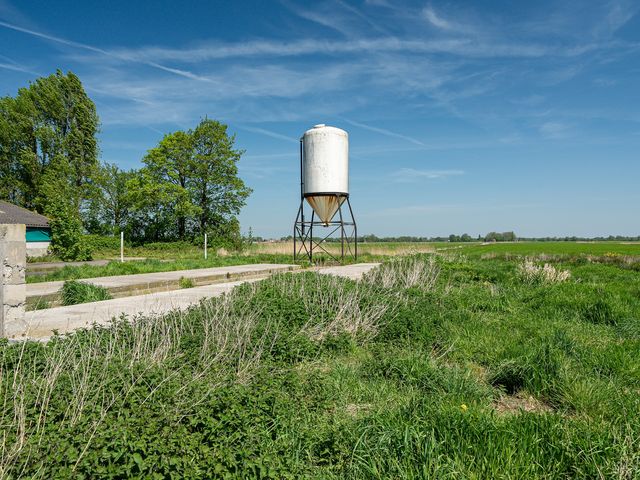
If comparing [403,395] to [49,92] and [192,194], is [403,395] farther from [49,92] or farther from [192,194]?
[49,92]

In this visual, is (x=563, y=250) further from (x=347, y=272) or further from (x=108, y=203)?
(x=108, y=203)

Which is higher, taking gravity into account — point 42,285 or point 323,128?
point 323,128

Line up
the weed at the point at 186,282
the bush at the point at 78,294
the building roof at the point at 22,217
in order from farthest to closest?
the building roof at the point at 22,217 < the weed at the point at 186,282 < the bush at the point at 78,294

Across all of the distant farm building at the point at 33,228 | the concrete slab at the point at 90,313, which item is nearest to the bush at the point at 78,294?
the concrete slab at the point at 90,313

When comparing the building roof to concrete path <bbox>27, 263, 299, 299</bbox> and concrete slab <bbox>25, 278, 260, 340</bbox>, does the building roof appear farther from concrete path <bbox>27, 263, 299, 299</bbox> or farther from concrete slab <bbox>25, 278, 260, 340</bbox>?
concrete slab <bbox>25, 278, 260, 340</bbox>

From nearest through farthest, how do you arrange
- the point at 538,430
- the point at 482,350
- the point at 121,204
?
the point at 538,430, the point at 482,350, the point at 121,204

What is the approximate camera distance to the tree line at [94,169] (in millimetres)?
34688

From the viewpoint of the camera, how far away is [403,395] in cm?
410

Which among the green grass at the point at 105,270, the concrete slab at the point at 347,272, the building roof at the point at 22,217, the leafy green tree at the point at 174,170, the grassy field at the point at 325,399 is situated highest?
the leafy green tree at the point at 174,170

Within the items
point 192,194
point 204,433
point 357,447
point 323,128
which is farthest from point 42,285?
point 192,194

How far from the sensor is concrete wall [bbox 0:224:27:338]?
5.10 metres

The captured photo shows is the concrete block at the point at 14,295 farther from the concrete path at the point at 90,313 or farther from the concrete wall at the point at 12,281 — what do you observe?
the concrete path at the point at 90,313

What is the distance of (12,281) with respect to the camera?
17.1 ft

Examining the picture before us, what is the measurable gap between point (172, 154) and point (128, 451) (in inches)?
1376
